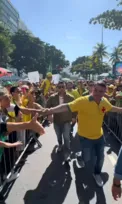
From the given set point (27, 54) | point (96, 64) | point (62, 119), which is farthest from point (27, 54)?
point (62, 119)

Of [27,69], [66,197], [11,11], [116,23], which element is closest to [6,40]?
[27,69]

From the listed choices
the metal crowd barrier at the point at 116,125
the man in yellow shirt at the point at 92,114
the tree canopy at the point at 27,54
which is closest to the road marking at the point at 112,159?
the metal crowd barrier at the point at 116,125

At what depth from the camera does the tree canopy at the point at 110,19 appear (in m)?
21.8

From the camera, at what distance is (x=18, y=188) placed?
476 centimetres

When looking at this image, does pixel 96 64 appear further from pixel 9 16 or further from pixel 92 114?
pixel 92 114

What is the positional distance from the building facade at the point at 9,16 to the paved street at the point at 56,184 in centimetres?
9947

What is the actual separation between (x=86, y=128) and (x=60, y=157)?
80.9 inches

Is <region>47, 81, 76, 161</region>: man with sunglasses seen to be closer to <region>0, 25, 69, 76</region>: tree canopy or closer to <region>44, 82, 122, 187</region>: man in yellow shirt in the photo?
<region>44, 82, 122, 187</region>: man in yellow shirt

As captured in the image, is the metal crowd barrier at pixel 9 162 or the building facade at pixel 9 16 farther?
the building facade at pixel 9 16

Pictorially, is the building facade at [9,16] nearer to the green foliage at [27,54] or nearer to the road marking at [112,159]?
the green foliage at [27,54]

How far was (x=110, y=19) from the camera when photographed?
2241 cm

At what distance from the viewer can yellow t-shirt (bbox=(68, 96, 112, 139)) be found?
4.55m

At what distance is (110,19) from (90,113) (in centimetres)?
1941

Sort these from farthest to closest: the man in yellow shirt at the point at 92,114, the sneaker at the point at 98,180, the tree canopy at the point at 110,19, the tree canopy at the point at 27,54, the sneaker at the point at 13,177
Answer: the tree canopy at the point at 27,54
the tree canopy at the point at 110,19
the sneaker at the point at 13,177
the sneaker at the point at 98,180
the man in yellow shirt at the point at 92,114
